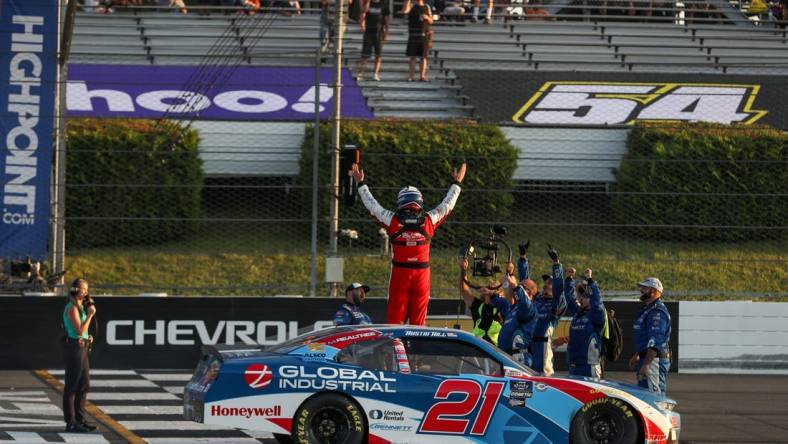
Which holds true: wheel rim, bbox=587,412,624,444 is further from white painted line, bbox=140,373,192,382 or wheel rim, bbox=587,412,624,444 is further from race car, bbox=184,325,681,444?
white painted line, bbox=140,373,192,382

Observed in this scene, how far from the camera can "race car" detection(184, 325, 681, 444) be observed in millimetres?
10172

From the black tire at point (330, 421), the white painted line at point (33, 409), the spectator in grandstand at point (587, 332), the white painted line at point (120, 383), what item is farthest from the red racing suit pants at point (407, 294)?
the white painted line at point (120, 383)

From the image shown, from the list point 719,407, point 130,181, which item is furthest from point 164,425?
point 130,181

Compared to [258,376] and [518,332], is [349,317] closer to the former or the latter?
[518,332]

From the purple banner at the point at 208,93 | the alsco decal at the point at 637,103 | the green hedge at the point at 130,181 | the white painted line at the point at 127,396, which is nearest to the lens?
the white painted line at the point at 127,396

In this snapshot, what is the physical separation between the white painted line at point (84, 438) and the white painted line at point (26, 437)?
213mm

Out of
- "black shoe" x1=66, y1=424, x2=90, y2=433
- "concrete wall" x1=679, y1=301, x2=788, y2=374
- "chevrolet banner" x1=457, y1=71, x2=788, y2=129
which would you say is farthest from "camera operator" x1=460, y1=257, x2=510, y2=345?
"chevrolet banner" x1=457, y1=71, x2=788, y2=129

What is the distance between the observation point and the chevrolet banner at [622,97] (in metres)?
22.2

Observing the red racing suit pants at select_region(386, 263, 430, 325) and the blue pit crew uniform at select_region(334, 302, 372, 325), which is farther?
the red racing suit pants at select_region(386, 263, 430, 325)

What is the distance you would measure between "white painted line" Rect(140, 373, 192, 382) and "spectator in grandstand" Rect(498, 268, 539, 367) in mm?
4651

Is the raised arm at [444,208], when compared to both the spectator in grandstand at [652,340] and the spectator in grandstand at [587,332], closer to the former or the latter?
the spectator in grandstand at [587,332]

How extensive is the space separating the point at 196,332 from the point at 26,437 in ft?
19.8

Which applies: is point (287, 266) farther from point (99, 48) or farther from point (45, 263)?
point (99, 48)

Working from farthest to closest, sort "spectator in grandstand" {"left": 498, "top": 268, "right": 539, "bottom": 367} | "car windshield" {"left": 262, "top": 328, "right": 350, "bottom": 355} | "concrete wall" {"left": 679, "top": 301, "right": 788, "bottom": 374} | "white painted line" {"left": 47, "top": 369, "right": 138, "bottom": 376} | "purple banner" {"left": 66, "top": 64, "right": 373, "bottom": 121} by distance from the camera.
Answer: "purple banner" {"left": 66, "top": 64, "right": 373, "bottom": 121} → "concrete wall" {"left": 679, "top": 301, "right": 788, "bottom": 374} → "white painted line" {"left": 47, "top": 369, "right": 138, "bottom": 376} → "spectator in grandstand" {"left": 498, "top": 268, "right": 539, "bottom": 367} → "car windshield" {"left": 262, "top": 328, "right": 350, "bottom": 355}
